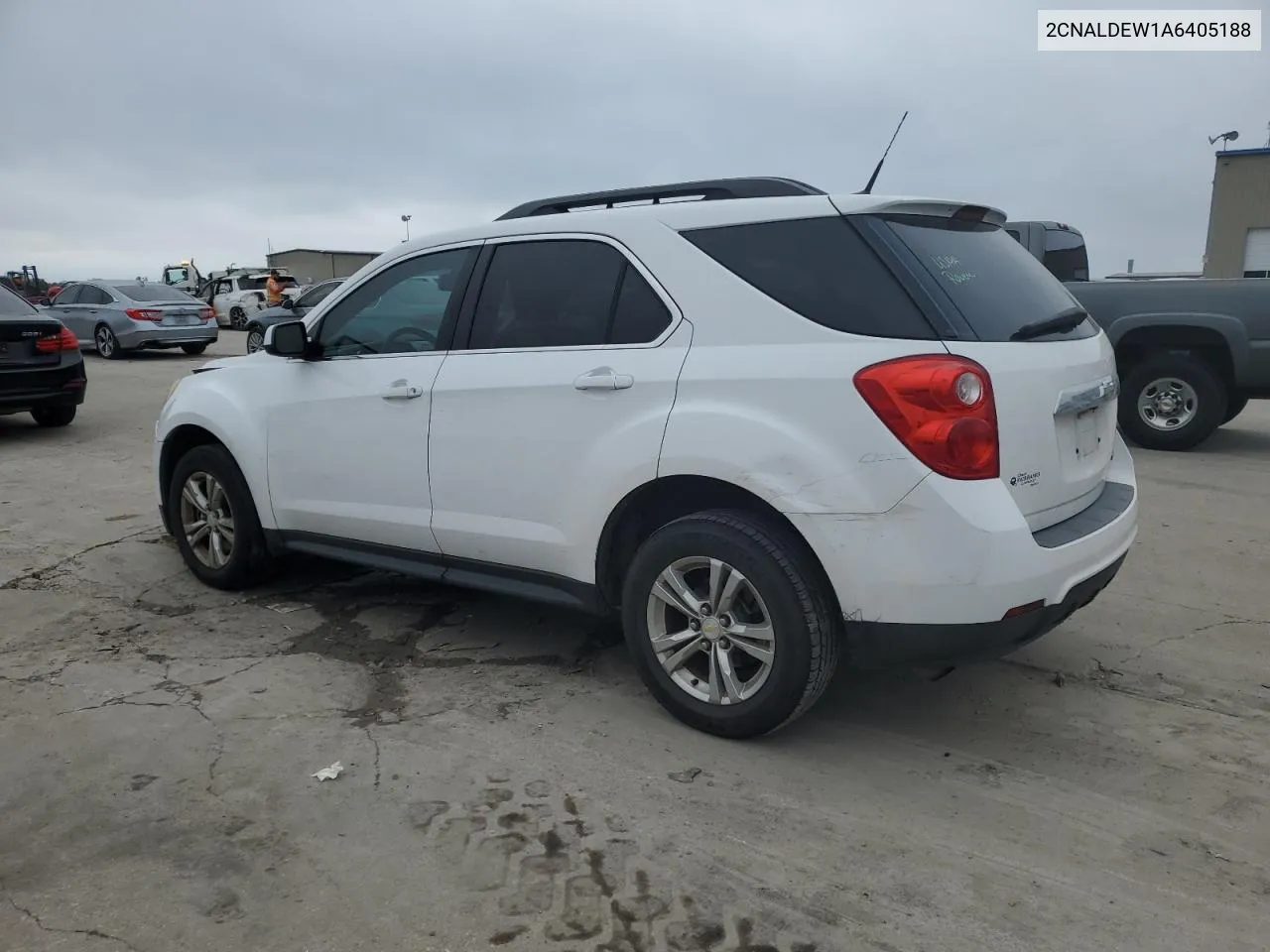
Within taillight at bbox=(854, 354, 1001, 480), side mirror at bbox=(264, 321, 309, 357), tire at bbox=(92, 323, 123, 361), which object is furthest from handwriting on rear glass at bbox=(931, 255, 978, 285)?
tire at bbox=(92, 323, 123, 361)

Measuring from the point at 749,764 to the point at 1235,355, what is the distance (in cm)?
712

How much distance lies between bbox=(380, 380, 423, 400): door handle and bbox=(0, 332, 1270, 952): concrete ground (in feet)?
3.60

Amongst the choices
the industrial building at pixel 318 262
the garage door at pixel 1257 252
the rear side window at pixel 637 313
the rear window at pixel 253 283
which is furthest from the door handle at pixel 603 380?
the industrial building at pixel 318 262

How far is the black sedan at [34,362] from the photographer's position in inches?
369

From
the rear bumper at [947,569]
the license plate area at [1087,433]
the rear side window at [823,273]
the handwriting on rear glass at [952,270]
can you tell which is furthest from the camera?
the license plate area at [1087,433]

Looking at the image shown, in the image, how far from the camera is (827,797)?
10.1 feet

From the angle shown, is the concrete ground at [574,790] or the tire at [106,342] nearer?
the concrete ground at [574,790]

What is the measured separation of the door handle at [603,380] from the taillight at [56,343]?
26.9 feet

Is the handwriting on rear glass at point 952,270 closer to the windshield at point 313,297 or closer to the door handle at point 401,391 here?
the door handle at point 401,391

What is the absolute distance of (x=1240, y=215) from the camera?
25203 mm

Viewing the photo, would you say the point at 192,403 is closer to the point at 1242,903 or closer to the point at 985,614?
the point at 985,614

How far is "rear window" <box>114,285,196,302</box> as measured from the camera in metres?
18.4

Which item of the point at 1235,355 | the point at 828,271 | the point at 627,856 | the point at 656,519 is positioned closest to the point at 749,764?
the point at 627,856

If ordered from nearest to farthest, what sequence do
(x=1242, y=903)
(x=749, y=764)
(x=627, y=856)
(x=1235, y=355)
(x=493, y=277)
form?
1. (x=1242, y=903)
2. (x=627, y=856)
3. (x=749, y=764)
4. (x=493, y=277)
5. (x=1235, y=355)
